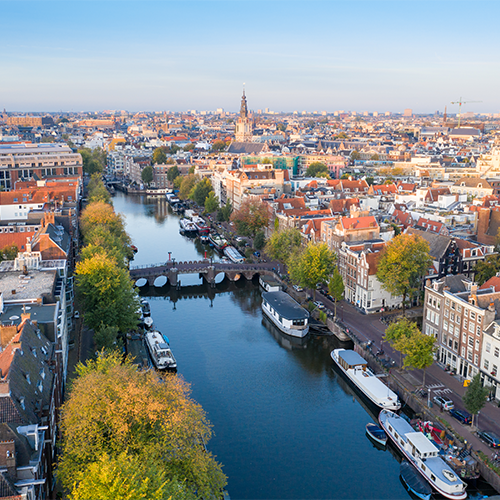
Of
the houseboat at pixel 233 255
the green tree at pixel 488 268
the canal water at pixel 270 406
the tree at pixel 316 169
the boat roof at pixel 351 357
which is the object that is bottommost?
the canal water at pixel 270 406

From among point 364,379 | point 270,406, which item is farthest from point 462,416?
point 270,406

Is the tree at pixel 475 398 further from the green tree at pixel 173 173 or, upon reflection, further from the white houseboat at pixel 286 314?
the green tree at pixel 173 173

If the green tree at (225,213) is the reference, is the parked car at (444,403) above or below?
below

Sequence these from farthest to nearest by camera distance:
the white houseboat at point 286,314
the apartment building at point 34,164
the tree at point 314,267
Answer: the apartment building at point 34,164 → the tree at point 314,267 → the white houseboat at point 286,314

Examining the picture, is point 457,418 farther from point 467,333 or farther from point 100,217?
point 100,217

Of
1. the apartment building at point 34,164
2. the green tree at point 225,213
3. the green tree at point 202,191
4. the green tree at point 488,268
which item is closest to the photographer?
the green tree at point 488,268

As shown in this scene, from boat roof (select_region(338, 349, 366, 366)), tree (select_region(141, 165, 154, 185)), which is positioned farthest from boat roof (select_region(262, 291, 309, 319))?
tree (select_region(141, 165, 154, 185))

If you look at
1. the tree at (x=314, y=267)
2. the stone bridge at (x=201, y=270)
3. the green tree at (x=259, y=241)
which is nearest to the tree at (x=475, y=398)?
the tree at (x=314, y=267)
